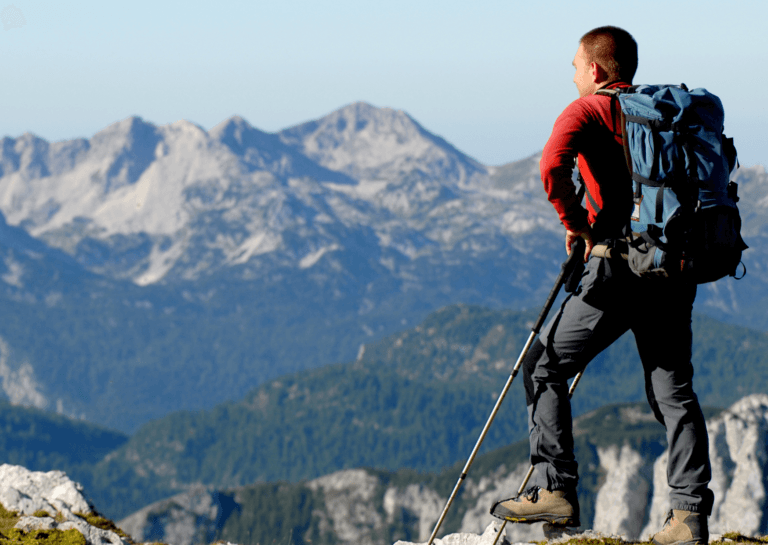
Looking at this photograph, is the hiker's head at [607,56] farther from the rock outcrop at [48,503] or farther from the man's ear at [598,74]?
the rock outcrop at [48,503]

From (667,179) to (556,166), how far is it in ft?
3.99

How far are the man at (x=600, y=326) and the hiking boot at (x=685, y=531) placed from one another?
1 centimetres

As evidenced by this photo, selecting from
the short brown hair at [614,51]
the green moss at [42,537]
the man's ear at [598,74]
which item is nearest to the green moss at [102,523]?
the green moss at [42,537]

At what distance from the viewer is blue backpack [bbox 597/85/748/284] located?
8.73m

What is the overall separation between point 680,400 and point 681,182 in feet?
9.98

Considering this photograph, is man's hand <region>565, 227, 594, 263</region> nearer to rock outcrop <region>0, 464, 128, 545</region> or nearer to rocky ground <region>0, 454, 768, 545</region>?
Result: rocky ground <region>0, 454, 768, 545</region>

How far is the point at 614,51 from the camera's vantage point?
31.9 ft

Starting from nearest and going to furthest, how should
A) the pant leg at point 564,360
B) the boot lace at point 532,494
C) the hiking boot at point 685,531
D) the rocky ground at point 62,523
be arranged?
1. the pant leg at point 564,360
2. the hiking boot at point 685,531
3. the boot lace at point 532,494
4. the rocky ground at point 62,523

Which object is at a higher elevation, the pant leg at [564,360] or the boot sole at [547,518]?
the pant leg at [564,360]

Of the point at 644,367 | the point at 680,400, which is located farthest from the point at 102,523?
the point at 680,400

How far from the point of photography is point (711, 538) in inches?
516

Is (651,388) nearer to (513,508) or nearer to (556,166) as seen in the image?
(513,508)

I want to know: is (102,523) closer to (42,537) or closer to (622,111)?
(42,537)

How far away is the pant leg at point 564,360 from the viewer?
31.8ft
